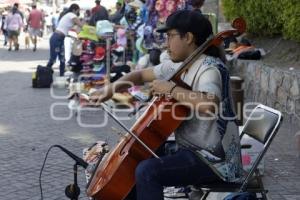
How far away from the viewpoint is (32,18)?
71.9 ft

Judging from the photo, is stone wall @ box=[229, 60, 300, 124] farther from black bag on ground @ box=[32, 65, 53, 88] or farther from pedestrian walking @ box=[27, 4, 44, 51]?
pedestrian walking @ box=[27, 4, 44, 51]

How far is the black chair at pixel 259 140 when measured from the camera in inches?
133

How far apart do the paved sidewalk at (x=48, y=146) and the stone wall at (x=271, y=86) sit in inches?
10.1

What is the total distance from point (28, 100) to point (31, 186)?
16.8 feet

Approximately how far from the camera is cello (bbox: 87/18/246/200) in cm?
324

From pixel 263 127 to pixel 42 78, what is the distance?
8644 millimetres

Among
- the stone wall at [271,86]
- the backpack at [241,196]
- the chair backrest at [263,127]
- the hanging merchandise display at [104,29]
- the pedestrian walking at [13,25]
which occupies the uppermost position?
the chair backrest at [263,127]

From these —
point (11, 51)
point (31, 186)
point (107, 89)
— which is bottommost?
point (11, 51)

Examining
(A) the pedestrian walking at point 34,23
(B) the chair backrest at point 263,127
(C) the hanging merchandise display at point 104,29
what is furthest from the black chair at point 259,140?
(A) the pedestrian walking at point 34,23

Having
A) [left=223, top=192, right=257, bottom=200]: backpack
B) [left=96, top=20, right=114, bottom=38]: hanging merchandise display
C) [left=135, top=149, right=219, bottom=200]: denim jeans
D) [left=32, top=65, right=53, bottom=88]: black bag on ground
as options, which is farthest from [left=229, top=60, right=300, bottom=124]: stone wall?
[left=223, top=192, right=257, bottom=200]: backpack

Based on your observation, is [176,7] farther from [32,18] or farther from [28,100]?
[32,18]

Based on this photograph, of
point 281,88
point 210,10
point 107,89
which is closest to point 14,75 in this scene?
point 210,10

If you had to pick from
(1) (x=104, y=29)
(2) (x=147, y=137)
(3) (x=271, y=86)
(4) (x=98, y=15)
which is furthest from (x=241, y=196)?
(4) (x=98, y=15)

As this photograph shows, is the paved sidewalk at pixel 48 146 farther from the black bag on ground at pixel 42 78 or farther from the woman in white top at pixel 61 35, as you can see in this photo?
the woman in white top at pixel 61 35
